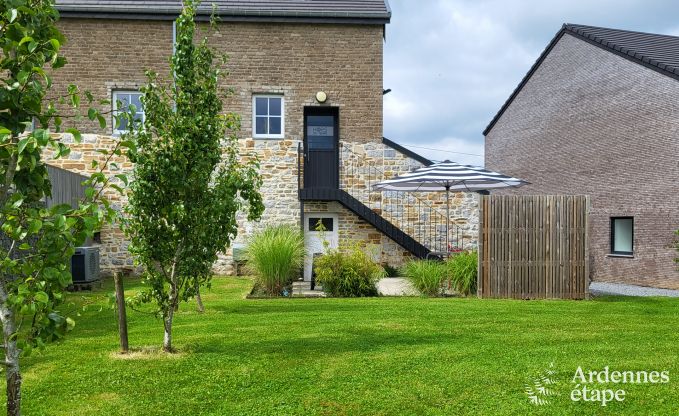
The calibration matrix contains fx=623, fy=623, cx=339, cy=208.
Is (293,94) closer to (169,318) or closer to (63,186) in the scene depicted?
(63,186)

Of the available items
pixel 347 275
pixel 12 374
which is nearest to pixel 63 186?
pixel 347 275

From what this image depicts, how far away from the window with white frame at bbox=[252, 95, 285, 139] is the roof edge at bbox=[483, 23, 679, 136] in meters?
10.4

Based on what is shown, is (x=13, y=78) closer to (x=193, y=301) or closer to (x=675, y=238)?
(x=193, y=301)

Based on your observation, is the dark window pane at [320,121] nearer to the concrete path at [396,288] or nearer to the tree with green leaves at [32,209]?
the concrete path at [396,288]

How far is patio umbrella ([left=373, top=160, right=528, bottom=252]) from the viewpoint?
42.8 feet

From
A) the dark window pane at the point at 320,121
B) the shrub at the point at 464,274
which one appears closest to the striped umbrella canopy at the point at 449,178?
the shrub at the point at 464,274

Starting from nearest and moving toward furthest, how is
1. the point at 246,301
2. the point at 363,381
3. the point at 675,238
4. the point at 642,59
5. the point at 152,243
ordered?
the point at 363,381
the point at 152,243
the point at 246,301
the point at 675,238
the point at 642,59

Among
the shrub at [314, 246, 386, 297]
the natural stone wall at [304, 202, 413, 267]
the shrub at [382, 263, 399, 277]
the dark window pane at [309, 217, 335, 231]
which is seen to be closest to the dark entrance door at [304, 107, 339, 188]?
the natural stone wall at [304, 202, 413, 267]

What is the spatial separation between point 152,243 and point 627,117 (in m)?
16.3

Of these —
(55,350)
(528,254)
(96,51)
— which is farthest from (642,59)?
(55,350)

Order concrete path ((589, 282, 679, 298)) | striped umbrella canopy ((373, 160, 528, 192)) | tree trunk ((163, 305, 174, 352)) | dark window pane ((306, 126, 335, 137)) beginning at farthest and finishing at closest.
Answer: dark window pane ((306, 126, 335, 137)), concrete path ((589, 282, 679, 298)), striped umbrella canopy ((373, 160, 528, 192)), tree trunk ((163, 305, 174, 352))

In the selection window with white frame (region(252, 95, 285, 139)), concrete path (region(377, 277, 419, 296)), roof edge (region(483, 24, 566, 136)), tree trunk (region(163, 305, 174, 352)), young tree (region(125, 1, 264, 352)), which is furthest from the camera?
roof edge (region(483, 24, 566, 136))

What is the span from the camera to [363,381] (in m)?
5.41

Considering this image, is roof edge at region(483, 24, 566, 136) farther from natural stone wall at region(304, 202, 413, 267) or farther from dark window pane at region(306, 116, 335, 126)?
natural stone wall at region(304, 202, 413, 267)
